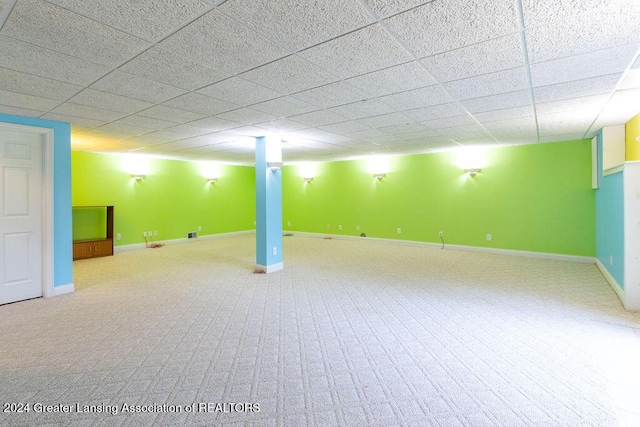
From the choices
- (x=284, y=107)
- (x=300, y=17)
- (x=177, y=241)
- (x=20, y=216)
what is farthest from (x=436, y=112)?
(x=177, y=241)

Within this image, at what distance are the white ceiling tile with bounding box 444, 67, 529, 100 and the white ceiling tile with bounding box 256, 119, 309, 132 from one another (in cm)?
223

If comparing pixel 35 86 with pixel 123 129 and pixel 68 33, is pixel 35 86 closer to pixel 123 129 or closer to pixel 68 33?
pixel 68 33

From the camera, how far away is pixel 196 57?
2.40m

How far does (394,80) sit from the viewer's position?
2938 millimetres

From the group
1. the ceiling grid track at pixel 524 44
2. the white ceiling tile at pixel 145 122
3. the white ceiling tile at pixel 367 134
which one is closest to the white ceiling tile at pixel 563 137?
the ceiling grid track at pixel 524 44

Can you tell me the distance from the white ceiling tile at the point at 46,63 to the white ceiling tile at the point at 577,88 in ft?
13.9

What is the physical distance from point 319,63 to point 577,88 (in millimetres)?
2735

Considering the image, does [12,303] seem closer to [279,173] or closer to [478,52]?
[279,173]

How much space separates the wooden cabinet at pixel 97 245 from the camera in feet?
21.9

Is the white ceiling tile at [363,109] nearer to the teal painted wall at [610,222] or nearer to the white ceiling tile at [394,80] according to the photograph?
the white ceiling tile at [394,80]

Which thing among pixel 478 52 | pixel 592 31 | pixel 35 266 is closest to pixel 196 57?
pixel 478 52

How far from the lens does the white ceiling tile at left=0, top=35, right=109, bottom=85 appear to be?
223 cm

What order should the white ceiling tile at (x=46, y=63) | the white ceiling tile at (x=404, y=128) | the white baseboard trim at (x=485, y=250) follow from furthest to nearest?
the white baseboard trim at (x=485, y=250)
the white ceiling tile at (x=404, y=128)
the white ceiling tile at (x=46, y=63)

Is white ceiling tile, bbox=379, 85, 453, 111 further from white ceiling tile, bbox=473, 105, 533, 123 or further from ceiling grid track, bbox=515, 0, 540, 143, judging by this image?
white ceiling tile, bbox=473, 105, 533, 123
